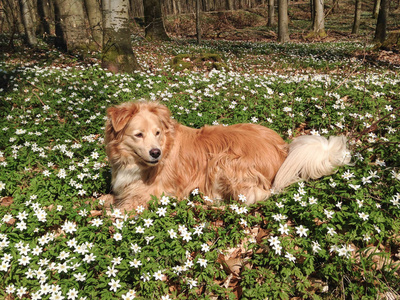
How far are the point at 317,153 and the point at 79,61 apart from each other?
968cm

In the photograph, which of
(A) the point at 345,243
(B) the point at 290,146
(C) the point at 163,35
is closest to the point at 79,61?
(C) the point at 163,35

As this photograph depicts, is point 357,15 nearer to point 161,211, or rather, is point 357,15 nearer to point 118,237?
point 161,211

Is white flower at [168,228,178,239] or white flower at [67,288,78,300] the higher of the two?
white flower at [168,228,178,239]

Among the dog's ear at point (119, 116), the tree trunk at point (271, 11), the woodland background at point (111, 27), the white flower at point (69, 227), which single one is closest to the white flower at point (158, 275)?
the white flower at point (69, 227)

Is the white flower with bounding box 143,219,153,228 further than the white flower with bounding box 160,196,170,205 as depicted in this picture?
No

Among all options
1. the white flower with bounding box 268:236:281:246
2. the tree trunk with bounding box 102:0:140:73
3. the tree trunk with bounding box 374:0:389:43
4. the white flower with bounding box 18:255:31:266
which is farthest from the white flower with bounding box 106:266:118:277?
the tree trunk with bounding box 374:0:389:43

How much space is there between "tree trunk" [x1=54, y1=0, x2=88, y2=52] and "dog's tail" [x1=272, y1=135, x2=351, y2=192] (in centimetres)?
1055

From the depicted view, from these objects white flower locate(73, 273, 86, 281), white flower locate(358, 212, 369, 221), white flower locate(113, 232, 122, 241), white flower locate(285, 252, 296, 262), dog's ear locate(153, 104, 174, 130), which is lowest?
white flower locate(285, 252, 296, 262)

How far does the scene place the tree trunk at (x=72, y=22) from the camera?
1105 centimetres

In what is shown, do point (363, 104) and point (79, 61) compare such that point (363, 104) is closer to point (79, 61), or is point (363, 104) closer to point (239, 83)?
point (239, 83)

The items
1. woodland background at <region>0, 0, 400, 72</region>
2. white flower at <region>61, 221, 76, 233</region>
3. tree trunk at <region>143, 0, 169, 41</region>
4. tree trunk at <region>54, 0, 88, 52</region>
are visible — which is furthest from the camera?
tree trunk at <region>143, 0, 169, 41</region>

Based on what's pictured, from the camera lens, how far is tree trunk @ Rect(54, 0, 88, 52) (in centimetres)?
1105

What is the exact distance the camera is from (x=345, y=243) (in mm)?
3062

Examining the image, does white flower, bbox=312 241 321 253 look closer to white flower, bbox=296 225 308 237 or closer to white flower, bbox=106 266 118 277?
white flower, bbox=296 225 308 237
